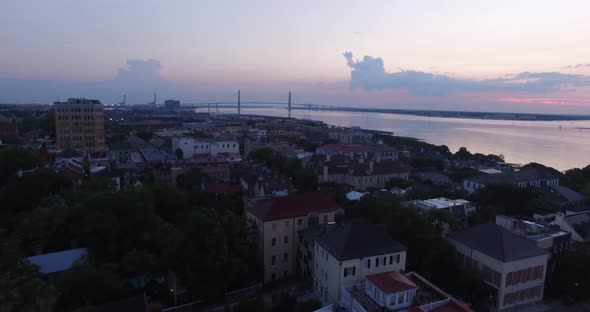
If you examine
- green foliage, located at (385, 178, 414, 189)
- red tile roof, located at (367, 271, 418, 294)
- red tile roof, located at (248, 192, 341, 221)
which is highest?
red tile roof, located at (248, 192, 341, 221)

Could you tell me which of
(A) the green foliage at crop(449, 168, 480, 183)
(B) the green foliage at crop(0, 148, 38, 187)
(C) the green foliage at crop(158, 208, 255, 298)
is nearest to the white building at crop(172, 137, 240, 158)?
(B) the green foliage at crop(0, 148, 38, 187)

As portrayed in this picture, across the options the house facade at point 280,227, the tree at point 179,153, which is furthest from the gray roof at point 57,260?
the tree at point 179,153

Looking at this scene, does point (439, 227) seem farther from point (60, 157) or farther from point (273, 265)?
point (60, 157)

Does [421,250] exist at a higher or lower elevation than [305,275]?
higher

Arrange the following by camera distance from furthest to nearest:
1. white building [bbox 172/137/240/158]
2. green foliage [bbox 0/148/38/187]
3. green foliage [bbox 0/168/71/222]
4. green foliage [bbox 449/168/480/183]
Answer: white building [bbox 172/137/240/158], green foliage [bbox 449/168/480/183], green foliage [bbox 0/148/38/187], green foliage [bbox 0/168/71/222]

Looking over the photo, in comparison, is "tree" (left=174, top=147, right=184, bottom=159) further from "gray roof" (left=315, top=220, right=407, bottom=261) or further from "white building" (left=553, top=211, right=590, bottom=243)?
"white building" (left=553, top=211, right=590, bottom=243)

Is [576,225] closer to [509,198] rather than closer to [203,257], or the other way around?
[509,198]

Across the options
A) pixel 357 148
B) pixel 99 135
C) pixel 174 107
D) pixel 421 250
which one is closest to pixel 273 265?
pixel 421 250
